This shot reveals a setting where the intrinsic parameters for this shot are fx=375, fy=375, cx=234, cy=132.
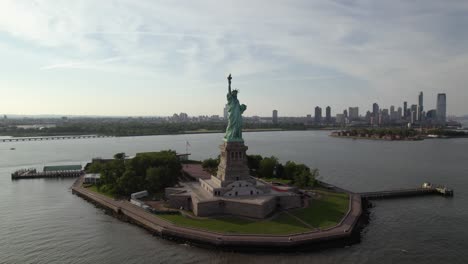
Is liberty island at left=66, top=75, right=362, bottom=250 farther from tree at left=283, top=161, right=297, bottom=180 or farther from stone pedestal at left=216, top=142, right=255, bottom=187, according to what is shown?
tree at left=283, top=161, right=297, bottom=180

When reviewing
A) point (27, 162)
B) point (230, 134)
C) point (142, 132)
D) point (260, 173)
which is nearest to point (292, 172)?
point (260, 173)

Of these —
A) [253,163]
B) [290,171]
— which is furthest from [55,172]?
[290,171]

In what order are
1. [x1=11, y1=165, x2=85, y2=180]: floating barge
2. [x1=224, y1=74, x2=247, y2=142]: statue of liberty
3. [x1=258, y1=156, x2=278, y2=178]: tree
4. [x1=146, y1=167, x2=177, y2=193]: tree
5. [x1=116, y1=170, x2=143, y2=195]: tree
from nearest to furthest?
[x1=224, y1=74, x2=247, y2=142]: statue of liberty, [x1=116, y1=170, x2=143, y2=195]: tree, [x1=146, y1=167, x2=177, y2=193]: tree, [x1=258, y1=156, x2=278, y2=178]: tree, [x1=11, y1=165, x2=85, y2=180]: floating barge

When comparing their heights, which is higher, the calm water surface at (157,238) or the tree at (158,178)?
the tree at (158,178)

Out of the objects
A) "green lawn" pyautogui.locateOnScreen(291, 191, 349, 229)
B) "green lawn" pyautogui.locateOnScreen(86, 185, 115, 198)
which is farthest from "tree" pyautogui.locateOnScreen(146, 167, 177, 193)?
"green lawn" pyautogui.locateOnScreen(291, 191, 349, 229)

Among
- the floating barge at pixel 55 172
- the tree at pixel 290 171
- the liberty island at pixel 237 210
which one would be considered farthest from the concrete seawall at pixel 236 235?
the floating barge at pixel 55 172

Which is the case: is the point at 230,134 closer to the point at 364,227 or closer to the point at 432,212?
the point at 364,227

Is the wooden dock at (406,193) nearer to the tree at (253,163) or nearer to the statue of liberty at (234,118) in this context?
the tree at (253,163)

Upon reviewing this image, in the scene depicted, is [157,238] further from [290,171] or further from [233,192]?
[290,171]
